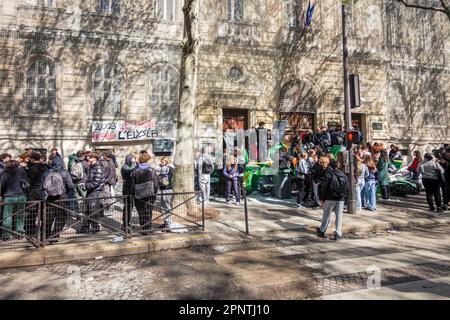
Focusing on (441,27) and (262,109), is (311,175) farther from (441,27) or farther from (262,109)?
(441,27)

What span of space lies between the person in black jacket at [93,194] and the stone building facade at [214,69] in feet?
27.8

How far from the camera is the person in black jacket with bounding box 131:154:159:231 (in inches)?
269

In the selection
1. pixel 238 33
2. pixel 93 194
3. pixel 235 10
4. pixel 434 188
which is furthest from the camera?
pixel 235 10

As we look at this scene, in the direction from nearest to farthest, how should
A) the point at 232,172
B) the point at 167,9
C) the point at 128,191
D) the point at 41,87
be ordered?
the point at 128,191 → the point at 232,172 → the point at 41,87 → the point at 167,9

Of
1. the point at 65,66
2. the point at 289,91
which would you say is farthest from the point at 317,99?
the point at 65,66

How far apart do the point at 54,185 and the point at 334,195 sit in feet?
19.9

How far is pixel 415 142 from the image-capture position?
20406 mm

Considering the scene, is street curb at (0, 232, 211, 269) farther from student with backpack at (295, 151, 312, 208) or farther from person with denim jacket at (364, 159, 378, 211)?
person with denim jacket at (364, 159, 378, 211)

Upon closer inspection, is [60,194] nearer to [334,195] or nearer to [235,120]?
[334,195]

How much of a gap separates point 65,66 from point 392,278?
15.9 meters

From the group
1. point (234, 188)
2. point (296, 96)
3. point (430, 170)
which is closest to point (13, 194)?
point (234, 188)

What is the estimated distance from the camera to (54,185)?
639cm

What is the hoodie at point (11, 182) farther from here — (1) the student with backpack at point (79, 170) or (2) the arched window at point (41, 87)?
(2) the arched window at point (41, 87)

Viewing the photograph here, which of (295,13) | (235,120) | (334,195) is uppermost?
(295,13)
